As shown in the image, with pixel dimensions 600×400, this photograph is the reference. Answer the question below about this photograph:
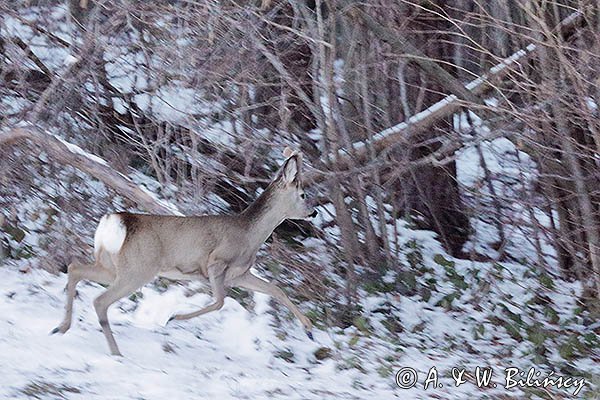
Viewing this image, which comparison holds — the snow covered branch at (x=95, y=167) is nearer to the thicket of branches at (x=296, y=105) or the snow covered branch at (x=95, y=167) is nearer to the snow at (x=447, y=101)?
the thicket of branches at (x=296, y=105)

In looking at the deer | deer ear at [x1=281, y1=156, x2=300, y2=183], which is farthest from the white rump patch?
deer ear at [x1=281, y1=156, x2=300, y2=183]

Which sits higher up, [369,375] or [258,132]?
[258,132]

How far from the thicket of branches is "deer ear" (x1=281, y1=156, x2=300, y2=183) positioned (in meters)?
1.21

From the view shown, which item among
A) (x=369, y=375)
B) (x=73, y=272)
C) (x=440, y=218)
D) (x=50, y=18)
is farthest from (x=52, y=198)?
(x=440, y=218)

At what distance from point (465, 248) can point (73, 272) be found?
20.1 feet

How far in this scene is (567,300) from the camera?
11344 mm

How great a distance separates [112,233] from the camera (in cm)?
754

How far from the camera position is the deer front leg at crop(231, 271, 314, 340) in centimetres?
838

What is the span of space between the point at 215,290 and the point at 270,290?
0.51 metres

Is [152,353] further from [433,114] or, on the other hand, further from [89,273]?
[433,114]

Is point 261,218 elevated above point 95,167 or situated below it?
above

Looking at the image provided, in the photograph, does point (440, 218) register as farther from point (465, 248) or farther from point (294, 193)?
point (294, 193)

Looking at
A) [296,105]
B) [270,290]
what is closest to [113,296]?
[270,290]

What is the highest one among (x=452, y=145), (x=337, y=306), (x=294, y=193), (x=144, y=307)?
(x=452, y=145)
